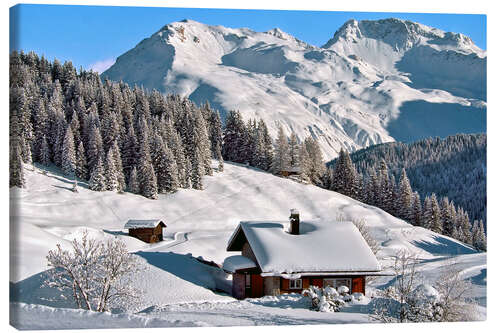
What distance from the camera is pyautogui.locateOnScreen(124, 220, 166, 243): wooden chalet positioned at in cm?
5775

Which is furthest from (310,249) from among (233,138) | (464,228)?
(233,138)

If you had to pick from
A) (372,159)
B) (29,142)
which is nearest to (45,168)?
(29,142)

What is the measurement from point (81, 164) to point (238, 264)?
5019 cm

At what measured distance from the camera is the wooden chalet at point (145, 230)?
189ft

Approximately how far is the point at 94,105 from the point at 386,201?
4581cm

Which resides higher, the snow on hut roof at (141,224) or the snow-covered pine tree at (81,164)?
the snow-covered pine tree at (81,164)

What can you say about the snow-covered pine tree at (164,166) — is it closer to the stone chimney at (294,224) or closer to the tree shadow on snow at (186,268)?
the tree shadow on snow at (186,268)

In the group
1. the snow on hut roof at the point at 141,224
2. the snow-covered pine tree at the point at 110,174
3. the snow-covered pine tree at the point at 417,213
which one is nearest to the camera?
the snow on hut roof at the point at 141,224

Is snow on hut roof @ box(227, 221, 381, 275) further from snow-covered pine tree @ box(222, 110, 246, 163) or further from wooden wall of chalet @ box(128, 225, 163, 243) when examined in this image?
snow-covered pine tree @ box(222, 110, 246, 163)

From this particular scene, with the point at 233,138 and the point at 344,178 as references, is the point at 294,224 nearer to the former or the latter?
the point at 344,178

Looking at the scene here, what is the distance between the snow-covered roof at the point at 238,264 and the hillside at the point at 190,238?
5.09ft

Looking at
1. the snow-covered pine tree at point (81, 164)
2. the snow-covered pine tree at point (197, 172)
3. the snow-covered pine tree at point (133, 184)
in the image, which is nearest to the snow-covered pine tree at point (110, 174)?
the snow-covered pine tree at point (133, 184)

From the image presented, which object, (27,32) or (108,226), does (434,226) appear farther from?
(27,32)

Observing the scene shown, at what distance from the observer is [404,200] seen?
82062 millimetres
